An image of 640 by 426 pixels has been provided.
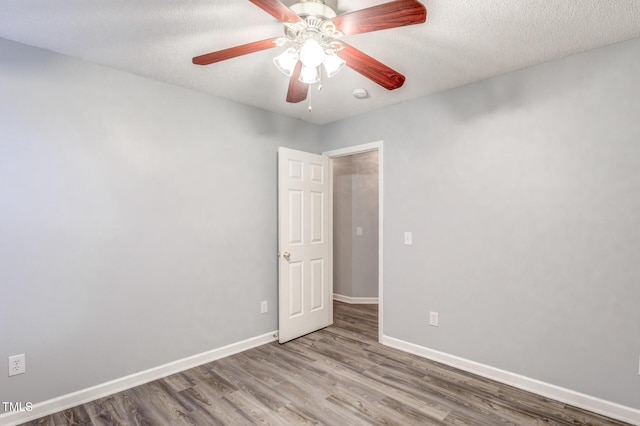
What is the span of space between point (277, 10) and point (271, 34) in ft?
2.38

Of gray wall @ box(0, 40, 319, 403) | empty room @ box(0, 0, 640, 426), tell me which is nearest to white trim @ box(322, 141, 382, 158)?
empty room @ box(0, 0, 640, 426)

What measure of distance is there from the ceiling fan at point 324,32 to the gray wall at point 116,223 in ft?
3.97

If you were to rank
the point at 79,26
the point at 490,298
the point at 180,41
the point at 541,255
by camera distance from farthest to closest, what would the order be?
the point at 490,298 < the point at 541,255 < the point at 180,41 < the point at 79,26

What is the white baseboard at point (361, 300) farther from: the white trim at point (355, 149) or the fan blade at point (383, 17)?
the fan blade at point (383, 17)

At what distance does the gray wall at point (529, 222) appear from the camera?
6.86 feet

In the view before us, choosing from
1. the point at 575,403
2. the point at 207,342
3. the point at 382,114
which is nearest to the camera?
the point at 575,403

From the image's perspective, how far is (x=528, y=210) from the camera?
8.00 ft

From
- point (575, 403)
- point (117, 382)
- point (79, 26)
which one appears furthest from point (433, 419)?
point (79, 26)

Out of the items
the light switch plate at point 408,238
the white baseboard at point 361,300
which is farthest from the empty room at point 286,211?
the white baseboard at point 361,300

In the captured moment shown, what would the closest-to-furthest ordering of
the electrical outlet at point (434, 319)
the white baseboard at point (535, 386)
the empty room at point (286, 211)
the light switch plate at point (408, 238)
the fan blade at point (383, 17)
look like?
the fan blade at point (383, 17) < the empty room at point (286, 211) < the white baseboard at point (535, 386) < the electrical outlet at point (434, 319) < the light switch plate at point (408, 238)

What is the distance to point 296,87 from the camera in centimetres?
196

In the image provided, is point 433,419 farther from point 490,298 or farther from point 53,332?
point 53,332

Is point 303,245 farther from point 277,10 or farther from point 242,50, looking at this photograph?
point 277,10

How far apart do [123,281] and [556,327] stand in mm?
3209
